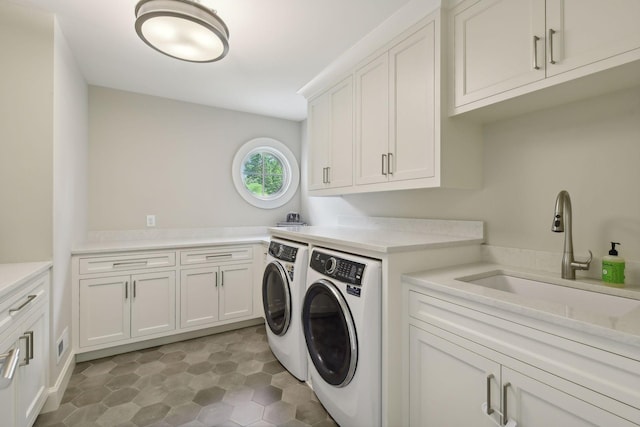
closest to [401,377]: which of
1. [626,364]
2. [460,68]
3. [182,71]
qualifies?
[626,364]

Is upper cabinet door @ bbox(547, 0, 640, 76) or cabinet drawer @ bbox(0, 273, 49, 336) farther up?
upper cabinet door @ bbox(547, 0, 640, 76)

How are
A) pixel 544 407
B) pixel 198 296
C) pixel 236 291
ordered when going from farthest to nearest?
pixel 236 291
pixel 198 296
pixel 544 407

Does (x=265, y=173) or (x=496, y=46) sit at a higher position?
(x=496, y=46)

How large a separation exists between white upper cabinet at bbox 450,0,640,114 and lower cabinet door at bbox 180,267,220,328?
244 centimetres

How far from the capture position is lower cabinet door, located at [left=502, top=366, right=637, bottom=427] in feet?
2.69

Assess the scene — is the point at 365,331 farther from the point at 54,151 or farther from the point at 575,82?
the point at 54,151

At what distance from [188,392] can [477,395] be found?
5.78 ft

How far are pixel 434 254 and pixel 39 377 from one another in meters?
2.29

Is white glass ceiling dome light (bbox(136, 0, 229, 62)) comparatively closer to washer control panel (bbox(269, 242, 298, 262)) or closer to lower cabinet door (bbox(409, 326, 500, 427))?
washer control panel (bbox(269, 242, 298, 262))

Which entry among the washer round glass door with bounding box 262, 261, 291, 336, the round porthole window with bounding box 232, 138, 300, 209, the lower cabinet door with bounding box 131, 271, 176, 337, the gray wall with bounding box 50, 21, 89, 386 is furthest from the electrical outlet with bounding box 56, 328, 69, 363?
the round porthole window with bounding box 232, 138, 300, 209

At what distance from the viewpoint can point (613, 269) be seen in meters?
1.24

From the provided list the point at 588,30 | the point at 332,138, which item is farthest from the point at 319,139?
the point at 588,30

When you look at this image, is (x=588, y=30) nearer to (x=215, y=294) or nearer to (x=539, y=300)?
(x=539, y=300)

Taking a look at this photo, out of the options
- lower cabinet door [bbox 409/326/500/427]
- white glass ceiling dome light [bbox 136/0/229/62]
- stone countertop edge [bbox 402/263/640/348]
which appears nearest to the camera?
stone countertop edge [bbox 402/263/640/348]
